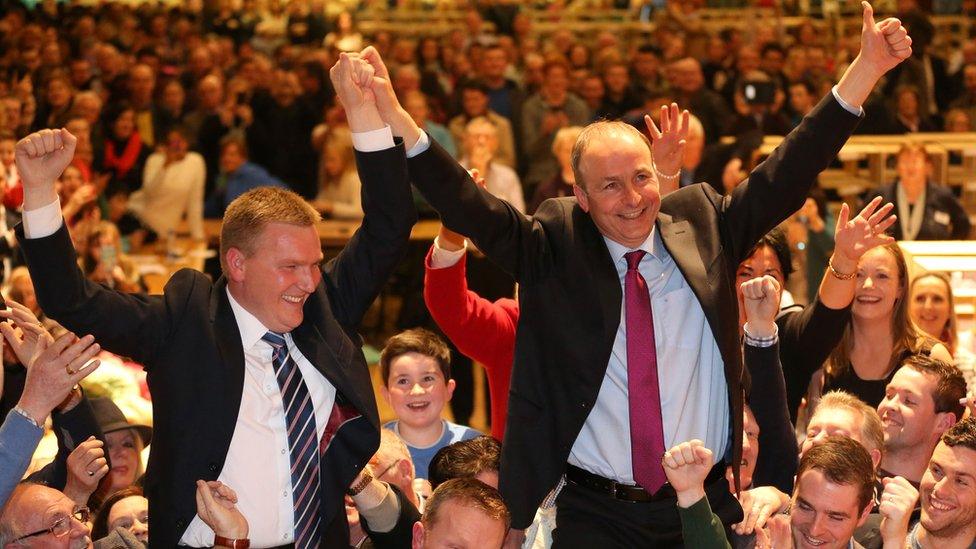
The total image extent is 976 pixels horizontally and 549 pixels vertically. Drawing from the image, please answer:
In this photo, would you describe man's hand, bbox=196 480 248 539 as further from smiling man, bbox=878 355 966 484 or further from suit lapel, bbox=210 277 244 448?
smiling man, bbox=878 355 966 484

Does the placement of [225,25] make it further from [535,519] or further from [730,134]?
[535,519]

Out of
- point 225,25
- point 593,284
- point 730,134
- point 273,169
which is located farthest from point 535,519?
point 225,25

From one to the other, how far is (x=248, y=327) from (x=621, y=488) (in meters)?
0.87

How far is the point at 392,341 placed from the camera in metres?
4.70

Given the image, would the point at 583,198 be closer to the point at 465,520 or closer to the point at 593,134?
the point at 593,134

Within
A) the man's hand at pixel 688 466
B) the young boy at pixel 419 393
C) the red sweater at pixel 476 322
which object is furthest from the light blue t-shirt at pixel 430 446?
the man's hand at pixel 688 466

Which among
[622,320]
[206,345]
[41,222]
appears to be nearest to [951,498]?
[622,320]

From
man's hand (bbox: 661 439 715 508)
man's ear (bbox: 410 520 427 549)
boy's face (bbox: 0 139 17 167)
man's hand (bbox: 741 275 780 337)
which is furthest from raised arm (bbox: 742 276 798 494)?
boy's face (bbox: 0 139 17 167)

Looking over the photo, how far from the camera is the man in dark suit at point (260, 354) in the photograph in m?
3.05

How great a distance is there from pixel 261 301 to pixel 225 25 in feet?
39.6

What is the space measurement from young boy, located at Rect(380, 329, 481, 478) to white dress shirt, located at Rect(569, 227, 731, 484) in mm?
1317

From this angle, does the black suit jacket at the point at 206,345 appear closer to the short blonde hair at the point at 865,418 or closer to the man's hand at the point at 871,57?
the man's hand at the point at 871,57

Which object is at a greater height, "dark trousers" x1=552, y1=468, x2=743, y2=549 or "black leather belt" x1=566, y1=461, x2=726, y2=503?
"black leather belt" x1=566, y1=461, x2=726, y2=503

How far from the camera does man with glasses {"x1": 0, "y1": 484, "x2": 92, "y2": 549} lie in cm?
352
